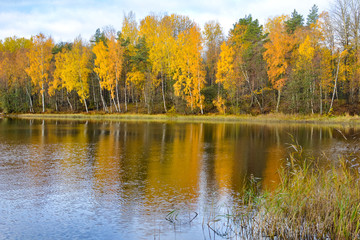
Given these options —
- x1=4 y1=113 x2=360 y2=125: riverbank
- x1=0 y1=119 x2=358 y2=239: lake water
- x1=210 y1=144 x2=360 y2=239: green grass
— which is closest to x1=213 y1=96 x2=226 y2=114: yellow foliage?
x1=4 y1=113 x2=360 y2=125: riverbank

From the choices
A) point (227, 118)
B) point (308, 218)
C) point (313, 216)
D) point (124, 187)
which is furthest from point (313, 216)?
point (227, 118)

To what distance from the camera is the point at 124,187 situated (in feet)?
33.2

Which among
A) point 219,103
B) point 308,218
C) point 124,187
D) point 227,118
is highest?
point 219,103

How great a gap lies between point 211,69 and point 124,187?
45434 mm

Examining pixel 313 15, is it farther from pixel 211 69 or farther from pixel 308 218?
pixel 308 218

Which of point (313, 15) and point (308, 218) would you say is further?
point (313, 15)

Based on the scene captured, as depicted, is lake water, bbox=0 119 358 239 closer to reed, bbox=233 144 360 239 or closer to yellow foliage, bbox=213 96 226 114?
reed, bbox=233 144 360 239

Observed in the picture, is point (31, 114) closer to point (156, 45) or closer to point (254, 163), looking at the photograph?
point (156, 45)

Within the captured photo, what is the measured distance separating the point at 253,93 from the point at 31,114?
36344mm

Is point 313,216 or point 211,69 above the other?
point 211,69

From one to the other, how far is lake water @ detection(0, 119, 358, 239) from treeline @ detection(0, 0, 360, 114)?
26.7m

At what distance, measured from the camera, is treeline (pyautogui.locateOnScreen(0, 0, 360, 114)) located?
42.2 m

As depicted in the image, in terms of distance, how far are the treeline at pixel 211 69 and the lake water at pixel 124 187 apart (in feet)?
87.7

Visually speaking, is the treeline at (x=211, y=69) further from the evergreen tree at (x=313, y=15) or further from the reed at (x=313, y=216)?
the reed at (x=313, y=216)
